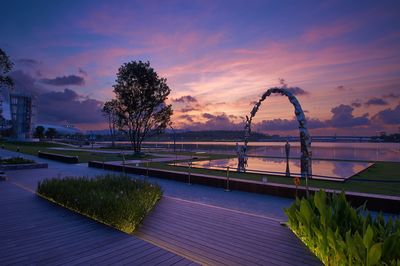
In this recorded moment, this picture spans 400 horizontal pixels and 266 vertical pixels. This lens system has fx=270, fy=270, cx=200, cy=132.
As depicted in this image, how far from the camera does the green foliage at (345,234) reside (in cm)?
353

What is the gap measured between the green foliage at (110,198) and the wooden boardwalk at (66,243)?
0.30 m

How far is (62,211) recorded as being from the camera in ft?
24.8

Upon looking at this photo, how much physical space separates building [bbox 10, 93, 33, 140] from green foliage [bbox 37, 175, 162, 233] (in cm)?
9733

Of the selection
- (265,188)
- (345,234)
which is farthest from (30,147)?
(345,234)

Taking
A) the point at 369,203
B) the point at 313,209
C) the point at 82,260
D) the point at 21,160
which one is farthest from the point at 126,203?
the point at 21,160

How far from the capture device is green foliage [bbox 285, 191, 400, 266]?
3.53 m

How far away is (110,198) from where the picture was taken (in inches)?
276

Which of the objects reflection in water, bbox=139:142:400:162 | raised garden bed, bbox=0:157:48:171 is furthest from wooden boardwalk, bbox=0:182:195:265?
reflection in water, bbox=139:142:400:162

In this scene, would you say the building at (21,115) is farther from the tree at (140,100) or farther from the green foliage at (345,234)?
the green foliage at (345,234)

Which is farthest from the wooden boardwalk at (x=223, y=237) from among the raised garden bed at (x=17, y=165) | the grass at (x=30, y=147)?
the grass at (x=30, y=147)

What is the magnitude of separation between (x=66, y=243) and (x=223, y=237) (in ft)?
10.3

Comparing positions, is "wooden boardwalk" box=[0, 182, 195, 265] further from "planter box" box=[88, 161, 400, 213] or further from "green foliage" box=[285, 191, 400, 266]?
"planter box" box=[88, 161, 400, 213]

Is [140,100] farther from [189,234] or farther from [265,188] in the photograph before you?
[189,234]

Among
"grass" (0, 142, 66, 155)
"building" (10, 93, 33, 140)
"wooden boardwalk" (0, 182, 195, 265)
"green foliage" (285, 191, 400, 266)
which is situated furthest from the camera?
"building" (10, 93, 33, 140)
